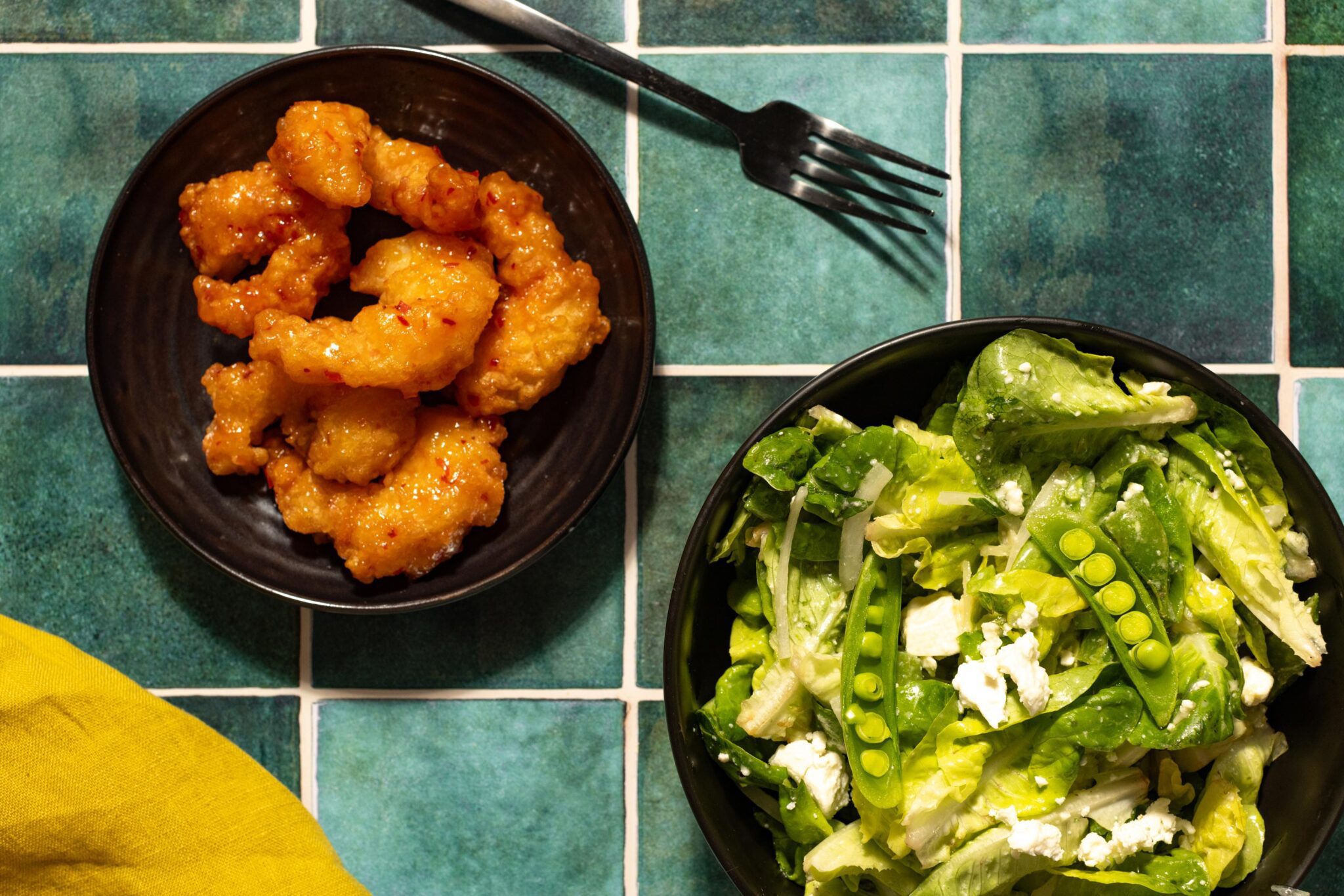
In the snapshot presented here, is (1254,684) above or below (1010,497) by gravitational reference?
below

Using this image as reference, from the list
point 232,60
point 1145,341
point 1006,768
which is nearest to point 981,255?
point 1145,341

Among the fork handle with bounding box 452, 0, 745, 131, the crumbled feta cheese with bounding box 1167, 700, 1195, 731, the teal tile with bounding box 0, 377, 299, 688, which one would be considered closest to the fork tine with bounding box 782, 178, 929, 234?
the fork handle with bounding box 452, 0, 745, 131

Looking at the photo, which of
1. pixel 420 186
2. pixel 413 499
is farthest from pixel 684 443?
pixel 420 186

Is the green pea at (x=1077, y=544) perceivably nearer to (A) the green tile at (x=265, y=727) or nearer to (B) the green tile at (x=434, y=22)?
(B) the green tile at (x=434, y=22)

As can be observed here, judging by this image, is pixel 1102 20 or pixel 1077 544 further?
pixel 1102 20

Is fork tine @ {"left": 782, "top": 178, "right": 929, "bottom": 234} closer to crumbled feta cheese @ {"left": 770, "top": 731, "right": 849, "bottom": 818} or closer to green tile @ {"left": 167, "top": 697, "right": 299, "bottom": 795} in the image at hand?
crumbled feta cheese @ {"left": 770, "top": 731, "right": 849, "bottom": 818}

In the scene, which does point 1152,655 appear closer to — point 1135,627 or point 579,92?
point 1135,627

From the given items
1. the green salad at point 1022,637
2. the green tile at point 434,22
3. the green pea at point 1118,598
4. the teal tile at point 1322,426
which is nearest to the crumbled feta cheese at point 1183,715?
the green salad at point 1022,637
